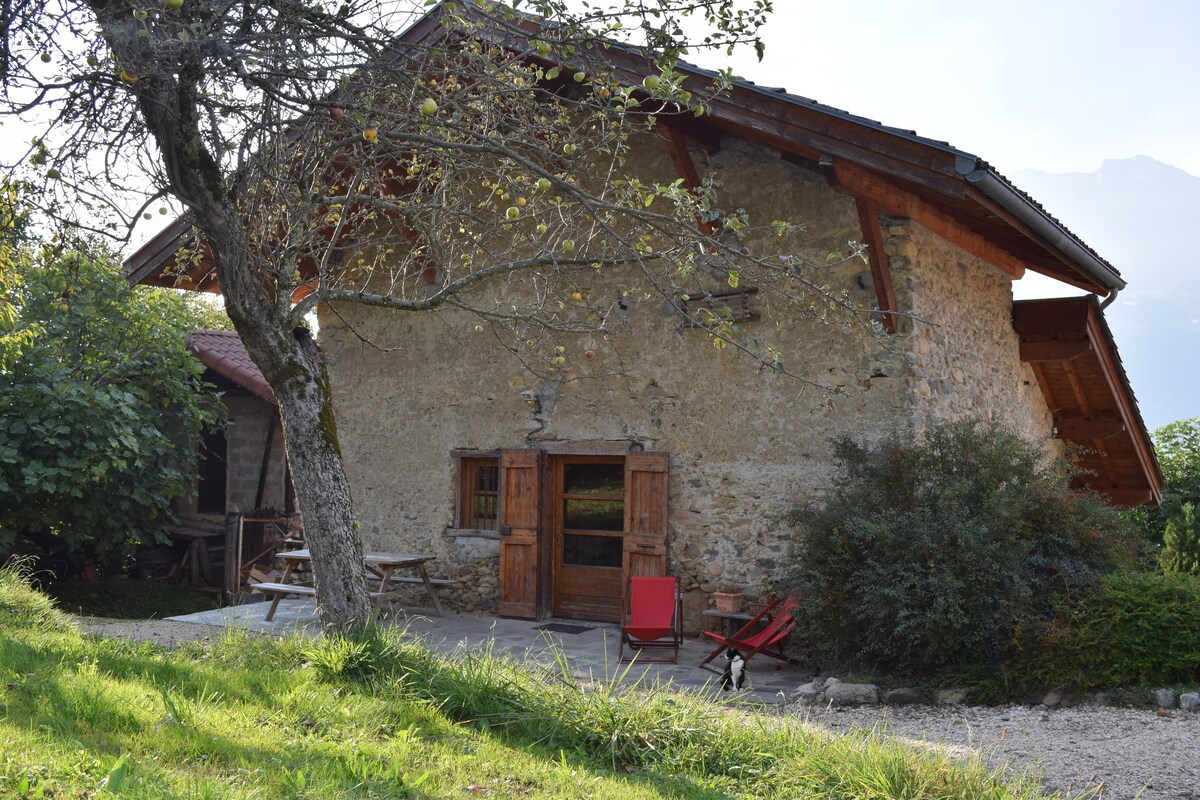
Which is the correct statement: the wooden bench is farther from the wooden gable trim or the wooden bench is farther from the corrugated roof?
the wooden gable trim

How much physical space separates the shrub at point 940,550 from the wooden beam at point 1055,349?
2.51 metres

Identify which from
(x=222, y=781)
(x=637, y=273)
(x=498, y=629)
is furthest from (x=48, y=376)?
(x=222, y=781)

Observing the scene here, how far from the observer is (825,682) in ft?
19.7

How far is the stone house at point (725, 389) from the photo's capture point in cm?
708

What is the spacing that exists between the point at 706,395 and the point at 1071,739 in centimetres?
408

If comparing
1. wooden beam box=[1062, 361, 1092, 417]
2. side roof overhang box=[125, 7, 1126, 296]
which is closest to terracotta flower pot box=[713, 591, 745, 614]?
side roof overhang box=[125, 7, 1126, 296]

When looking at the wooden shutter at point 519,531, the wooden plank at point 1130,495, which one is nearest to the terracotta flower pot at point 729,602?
the wooden shutter at point 519,531

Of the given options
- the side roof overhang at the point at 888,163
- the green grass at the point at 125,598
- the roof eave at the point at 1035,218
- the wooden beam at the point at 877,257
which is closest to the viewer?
the roof eave at the point at 1035,218

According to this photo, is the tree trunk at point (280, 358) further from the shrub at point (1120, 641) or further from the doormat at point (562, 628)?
the shrub at point (1120, 641)

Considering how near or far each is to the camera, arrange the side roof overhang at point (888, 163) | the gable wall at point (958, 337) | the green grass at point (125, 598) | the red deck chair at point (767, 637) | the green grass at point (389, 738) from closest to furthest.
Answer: the green grass at point (389, 738)
the side roof overhang at point (888, 163)
the red deck chair at point (767, 637)
the gable wall at point (958, 337)
the green grass at point (125, 598)

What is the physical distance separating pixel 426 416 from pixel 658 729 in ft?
19.2

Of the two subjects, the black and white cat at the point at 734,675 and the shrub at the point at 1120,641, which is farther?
the black and white cat at the point at 734,675

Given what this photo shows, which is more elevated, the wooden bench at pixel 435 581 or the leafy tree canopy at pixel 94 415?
the leafy tree canopy at pixel 94 415

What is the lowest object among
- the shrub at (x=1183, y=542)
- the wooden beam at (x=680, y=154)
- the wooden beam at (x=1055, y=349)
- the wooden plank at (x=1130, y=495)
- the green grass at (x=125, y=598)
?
the green grass at (x=125, y=598)
